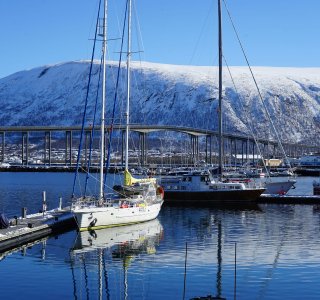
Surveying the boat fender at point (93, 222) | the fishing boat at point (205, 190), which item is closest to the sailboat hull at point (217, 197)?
the fishing boat at point (205, 190)

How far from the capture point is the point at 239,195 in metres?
63.3

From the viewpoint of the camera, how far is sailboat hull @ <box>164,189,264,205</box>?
63.2m

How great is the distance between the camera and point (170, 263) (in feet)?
107

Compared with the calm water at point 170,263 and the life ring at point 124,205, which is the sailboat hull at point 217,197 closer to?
the calm water at point 170,263

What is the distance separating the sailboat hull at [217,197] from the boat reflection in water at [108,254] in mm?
15950

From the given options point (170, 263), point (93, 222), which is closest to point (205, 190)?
point (93, 222)

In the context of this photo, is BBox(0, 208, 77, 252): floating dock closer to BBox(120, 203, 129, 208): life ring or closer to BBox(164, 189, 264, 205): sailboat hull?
BBox(120, 203, 129, 208): life ring

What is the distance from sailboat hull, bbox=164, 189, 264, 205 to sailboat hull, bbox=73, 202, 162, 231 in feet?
54.1

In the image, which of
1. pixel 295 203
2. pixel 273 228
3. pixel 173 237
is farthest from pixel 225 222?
pixel 295 203

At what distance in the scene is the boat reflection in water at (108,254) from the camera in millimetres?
28175

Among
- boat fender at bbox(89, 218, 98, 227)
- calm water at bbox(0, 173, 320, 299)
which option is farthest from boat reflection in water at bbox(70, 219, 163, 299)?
boat fender at bbox(89, 218, 98, 227)

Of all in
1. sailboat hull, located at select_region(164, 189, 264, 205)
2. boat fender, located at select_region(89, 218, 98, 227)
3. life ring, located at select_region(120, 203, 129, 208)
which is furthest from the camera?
sailboat hull, located at select_region(164, 189, 264, 205)

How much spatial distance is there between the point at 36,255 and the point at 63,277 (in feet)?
17.2

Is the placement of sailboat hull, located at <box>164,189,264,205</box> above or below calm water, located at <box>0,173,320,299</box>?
above
